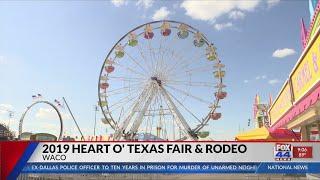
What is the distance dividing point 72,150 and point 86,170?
73 cm

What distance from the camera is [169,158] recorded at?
1128cm

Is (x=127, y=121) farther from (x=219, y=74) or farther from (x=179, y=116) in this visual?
(x=219, y=74)

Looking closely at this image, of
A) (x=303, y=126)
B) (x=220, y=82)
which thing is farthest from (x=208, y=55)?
(x=303, y=126)

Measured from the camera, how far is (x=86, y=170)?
1136cm

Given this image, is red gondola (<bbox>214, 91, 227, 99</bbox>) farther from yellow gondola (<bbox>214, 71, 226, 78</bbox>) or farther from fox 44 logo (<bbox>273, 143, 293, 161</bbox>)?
fox 44 logo (<bbox>273, 143, 293, 161</bbox>)

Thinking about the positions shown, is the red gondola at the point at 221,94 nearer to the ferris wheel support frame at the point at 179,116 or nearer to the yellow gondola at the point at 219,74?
the yellow gondola at the point at 219,74

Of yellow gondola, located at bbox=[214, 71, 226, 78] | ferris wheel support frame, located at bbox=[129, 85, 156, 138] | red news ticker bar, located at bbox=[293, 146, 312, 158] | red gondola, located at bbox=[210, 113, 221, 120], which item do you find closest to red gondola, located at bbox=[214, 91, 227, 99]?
yellow gondola, located at bbox=[214, 71, 226, 78]

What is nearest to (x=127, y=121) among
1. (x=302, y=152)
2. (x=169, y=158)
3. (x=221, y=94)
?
(x=221, y=94)

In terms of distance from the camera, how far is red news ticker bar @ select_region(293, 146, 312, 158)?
442 inches

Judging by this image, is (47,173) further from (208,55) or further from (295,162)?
(208,55)

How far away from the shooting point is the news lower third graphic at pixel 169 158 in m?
11.2

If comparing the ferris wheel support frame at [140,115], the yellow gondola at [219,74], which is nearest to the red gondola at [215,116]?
the yellow gondola at [219,74]

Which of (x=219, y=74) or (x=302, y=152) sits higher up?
(x=219, y=74)

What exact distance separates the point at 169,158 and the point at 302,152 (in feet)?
12.7
